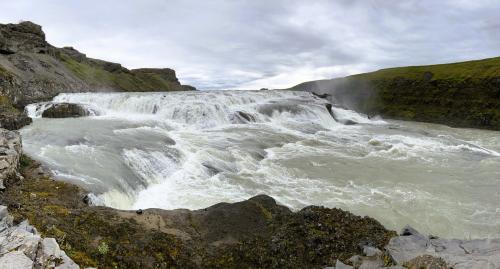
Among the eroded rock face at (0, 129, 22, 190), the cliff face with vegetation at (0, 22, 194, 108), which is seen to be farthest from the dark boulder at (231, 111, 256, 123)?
the eroded rock face at (0, 129, 22, 190)

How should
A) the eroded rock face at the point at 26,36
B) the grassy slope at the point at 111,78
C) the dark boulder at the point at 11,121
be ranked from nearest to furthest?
the dark boulder at the point at 11,121 < the eroded rock face at the point at 26,36 < the grassy slope at the point at 111,78

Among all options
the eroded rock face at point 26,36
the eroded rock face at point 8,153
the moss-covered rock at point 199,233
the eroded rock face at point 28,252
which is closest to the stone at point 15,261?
the eroded rock face at point 28,252

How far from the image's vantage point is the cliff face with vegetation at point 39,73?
1663 inches

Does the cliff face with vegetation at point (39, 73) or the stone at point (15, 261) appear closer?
the stone at point (15, 261)

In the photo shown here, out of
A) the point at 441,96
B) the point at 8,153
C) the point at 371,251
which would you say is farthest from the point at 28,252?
the point at 441,96

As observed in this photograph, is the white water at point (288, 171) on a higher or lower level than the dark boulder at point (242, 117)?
lower

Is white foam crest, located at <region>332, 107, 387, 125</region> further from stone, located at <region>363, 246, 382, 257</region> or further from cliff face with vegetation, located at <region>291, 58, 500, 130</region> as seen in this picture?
stone, located at <region>363, 246, 382, 257</region>

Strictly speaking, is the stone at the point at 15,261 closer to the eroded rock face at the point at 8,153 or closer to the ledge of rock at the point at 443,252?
the eroded rock face at the point at 8,153

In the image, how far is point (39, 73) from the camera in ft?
188

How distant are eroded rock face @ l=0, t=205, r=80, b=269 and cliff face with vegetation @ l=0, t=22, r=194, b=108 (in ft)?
107

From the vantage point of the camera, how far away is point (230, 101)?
48.0 meters

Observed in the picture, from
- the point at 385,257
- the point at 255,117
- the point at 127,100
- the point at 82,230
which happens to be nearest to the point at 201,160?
the point at 82,230

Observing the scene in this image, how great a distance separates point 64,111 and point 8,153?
2475 cm

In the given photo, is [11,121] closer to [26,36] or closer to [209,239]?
[209,239]
